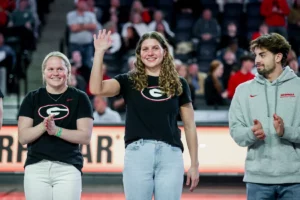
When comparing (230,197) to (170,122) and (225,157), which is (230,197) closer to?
(225,157)

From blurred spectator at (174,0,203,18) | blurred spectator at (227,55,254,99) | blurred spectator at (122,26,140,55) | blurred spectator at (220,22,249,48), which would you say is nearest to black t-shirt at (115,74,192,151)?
blurred spectator at (227,55,254,99)

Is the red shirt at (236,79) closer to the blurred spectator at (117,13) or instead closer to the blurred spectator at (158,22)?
the blurred spectator at (158,22)

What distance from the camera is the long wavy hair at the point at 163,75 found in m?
5.58

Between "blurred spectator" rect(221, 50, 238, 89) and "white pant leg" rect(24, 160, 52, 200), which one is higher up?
"blurred spectator" rect(221, 50, 238, 89)

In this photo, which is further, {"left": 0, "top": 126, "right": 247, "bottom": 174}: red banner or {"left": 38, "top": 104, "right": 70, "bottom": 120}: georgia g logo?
Result: {"left": 0, "top": 126, "right": 247, "bottom": 174}: red banner

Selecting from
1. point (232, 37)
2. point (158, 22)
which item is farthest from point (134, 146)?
point (158, 22)

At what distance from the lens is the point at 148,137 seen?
5484 millimetres

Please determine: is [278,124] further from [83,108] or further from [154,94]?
[83,108]

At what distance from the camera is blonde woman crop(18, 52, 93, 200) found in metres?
5.64

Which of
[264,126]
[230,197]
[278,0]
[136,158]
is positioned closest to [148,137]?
[136,158]

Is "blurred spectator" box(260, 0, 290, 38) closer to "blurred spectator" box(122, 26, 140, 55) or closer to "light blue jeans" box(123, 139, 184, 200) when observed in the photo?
"blurred spectator" box(122, 26, 140, 55)

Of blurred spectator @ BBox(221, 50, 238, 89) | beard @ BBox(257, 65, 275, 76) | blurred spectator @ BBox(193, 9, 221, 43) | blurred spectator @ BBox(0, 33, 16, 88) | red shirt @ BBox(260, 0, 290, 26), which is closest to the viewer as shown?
beard @ BBox(257, 65, 275, 76)

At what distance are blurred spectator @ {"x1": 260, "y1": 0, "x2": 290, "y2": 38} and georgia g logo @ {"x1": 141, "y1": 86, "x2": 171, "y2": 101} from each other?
1083cm

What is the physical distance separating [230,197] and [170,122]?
4467 mm
